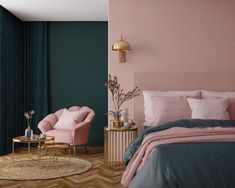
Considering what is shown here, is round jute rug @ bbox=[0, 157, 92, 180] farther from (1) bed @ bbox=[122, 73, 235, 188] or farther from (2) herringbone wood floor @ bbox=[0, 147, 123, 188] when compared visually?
(1) bed @ bbox=[122, 73, 235, 188]

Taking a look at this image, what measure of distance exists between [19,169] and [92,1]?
2768 millimetres

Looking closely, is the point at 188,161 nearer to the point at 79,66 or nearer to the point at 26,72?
the point at 79,66

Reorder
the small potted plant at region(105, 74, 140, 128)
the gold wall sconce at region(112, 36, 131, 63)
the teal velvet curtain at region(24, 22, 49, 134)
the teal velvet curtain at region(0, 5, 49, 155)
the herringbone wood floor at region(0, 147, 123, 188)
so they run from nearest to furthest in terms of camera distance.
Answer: the herringbone wood floor at region(0, 147, 123, 188) < the gold wall sconce at region(112, 36, 131, 63) < the small potted plant at region(105, 74, 140, 128) < the teal velvet curtain at region(0, 5, 49, 155) < the teal velvet curtain at region(24, 22, 49, 134)

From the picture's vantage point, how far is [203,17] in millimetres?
5266

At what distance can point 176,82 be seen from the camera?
5.16 meters

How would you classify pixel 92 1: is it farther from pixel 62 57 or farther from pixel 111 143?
pixel 111 143

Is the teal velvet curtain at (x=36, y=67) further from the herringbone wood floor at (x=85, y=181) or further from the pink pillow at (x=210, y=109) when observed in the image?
the pink pillow at (x=210, y=109)

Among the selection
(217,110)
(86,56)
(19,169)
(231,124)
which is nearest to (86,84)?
(86,56)

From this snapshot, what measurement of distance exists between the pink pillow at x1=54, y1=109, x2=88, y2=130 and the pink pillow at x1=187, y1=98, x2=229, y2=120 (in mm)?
2247

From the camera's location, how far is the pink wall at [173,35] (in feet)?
17.2

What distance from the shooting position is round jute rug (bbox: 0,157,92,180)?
4.27 m

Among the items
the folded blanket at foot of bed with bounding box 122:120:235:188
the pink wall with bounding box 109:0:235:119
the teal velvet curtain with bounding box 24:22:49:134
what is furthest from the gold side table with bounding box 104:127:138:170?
the teal velvet curtain with bounding box 24:22:49:134

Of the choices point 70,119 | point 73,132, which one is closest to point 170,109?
point 73,132

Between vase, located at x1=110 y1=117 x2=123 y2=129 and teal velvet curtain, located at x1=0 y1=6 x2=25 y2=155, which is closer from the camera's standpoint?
vase, located at x1=110 y1=117 x2=123 y2=129
